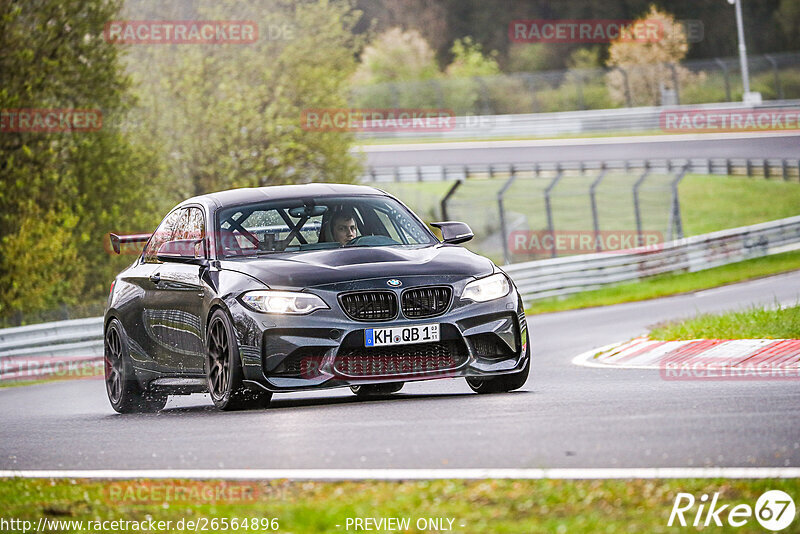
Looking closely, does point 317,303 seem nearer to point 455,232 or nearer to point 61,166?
point 455,232

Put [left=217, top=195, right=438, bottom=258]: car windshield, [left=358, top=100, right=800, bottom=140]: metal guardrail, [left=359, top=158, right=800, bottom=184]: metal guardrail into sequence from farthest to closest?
1. [left=358, top=100, right=800, bottom=140]: metal guardrail
2. [left=359, top=158, right=800, bottom=184]: metal guardrail
3. [left=217, top=195, right=438, bottom=258]: car windshield

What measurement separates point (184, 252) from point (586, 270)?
18930 millimetres

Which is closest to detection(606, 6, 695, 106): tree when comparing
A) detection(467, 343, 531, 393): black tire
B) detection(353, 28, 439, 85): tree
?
detection(353, 28, 439, 85): tree

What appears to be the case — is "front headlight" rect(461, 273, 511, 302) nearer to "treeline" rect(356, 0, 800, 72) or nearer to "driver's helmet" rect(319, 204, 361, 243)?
"driver's helmet" rect(319, 204, 361, 243)

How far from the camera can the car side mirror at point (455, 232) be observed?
35.6 feet

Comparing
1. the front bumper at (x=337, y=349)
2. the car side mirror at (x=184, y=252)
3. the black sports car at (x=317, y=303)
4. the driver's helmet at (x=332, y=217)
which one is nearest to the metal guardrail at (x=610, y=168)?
the black sports car at (x=317, y=303)

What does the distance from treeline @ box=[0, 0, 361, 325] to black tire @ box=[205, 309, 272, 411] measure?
593 inches

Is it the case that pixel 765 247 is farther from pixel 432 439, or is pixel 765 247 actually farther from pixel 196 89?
pixel 432 439

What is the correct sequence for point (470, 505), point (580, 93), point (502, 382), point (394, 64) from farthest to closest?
1. point (394, 64)
2. point (580, 93)
3. point (502, 382)
4. point (470, 505)

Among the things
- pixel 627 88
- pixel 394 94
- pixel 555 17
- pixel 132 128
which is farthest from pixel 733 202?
pixel 555 17

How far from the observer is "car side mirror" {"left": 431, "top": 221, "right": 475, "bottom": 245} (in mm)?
10852

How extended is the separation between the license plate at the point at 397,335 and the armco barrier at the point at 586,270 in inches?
478

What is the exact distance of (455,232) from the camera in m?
11.0

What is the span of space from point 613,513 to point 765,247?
2791cm
